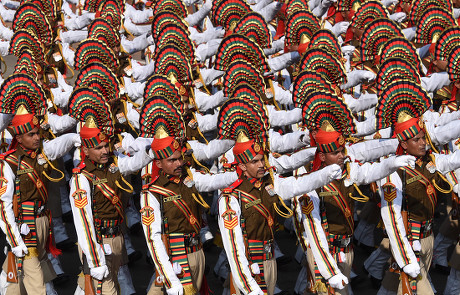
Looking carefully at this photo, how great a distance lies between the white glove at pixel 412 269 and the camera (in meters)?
10.4

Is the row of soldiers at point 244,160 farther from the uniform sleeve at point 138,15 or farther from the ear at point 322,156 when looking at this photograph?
the uniform sleeve at point 138,15

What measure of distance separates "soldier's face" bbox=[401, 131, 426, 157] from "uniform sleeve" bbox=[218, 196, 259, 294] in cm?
207

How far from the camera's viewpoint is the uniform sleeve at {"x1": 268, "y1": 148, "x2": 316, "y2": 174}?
1049 cm

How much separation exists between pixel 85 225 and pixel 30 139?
62.7 inches

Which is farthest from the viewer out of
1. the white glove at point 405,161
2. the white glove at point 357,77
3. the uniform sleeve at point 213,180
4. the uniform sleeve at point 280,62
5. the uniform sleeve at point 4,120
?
the uniform sleeve at point 280,62

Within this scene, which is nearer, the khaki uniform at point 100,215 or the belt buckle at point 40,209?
the khaki uniform at point 100,215

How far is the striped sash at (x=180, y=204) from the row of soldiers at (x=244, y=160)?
2 centimetres

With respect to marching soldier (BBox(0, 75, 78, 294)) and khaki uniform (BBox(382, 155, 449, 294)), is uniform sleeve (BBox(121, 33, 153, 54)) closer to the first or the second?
marching soldier (BBox(0, 75, 78, 294))

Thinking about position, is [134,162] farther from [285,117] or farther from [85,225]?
[285,117]

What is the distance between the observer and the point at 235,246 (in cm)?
985

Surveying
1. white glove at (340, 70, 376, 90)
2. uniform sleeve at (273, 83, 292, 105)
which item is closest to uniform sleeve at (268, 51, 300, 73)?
uniform sleeve at (273, 83, 292, 105)

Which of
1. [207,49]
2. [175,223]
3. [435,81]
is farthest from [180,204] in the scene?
[207,49]

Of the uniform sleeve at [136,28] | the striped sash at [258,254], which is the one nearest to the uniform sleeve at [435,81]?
the striped sash at [258,254]

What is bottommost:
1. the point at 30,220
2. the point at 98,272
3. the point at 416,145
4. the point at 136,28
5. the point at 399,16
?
the point at 98,272
